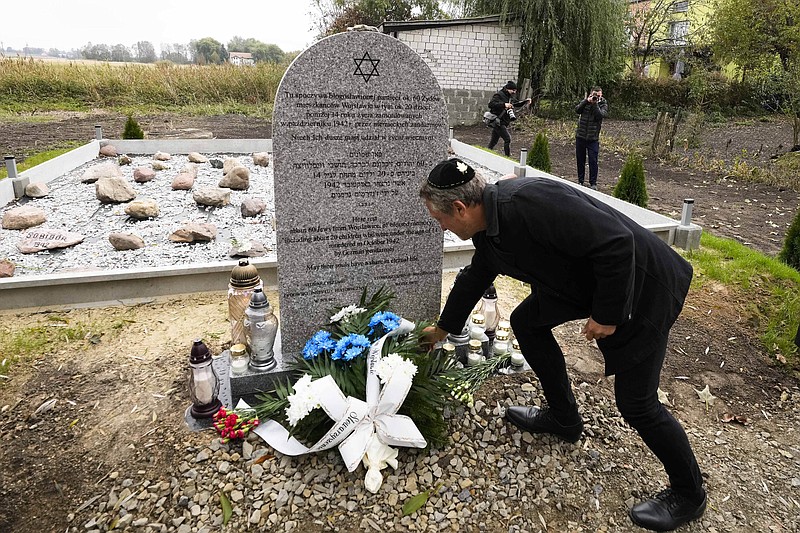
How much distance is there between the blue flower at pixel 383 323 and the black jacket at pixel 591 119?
785 cm

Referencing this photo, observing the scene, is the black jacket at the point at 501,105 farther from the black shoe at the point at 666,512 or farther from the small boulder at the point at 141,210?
the black shoe at the point at 666,512

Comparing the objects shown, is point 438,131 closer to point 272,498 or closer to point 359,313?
point 359,313

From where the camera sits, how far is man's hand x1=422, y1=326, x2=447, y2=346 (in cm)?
320

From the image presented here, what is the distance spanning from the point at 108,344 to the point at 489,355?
9.60ft

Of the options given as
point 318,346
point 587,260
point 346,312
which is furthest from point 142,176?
point 587,260

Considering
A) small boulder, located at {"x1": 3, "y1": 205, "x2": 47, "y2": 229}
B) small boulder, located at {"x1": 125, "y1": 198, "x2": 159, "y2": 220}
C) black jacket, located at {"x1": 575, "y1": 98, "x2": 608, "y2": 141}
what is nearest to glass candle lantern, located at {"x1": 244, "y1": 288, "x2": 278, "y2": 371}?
small boulder, located at {"x1": 125, "y1": 198, "x2": 159, "y2": 220}

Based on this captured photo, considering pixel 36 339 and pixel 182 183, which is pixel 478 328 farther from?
pixel 182 183

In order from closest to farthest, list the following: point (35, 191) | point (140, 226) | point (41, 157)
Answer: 1. point (140, 226)
2. point (35, 191)
3. point (41, 157)

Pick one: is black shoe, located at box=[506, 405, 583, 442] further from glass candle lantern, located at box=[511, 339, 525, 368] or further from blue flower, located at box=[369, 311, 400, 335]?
blue flower, located at box=[369, 311, 400, 335]

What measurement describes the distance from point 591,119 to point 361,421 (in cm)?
865

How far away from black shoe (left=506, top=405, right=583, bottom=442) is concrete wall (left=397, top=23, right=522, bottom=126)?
61.0 feet

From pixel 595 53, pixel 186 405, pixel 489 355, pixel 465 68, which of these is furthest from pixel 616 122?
pixel 186 405

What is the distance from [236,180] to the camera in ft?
28.6

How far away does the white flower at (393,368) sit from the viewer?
2881 millimetres
